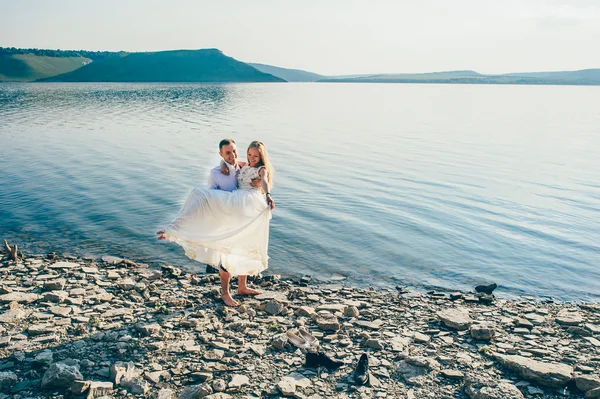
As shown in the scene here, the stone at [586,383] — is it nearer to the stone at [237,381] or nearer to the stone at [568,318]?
the stone at [568,318]

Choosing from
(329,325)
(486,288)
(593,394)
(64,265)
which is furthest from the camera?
(64,265)

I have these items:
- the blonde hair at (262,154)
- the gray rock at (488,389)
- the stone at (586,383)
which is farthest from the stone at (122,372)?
the stone at (586,383)

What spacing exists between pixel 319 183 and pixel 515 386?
62.0 ft

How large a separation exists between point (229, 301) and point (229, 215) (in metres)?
2.02

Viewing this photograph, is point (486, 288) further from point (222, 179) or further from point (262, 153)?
point (222, 179)

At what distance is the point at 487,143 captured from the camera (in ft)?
146

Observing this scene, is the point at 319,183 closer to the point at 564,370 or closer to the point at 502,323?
the point at 502,323

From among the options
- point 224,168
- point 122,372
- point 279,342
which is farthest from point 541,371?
point 224,168

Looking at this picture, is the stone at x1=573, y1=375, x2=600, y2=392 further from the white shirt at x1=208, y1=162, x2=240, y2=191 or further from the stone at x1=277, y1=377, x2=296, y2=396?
the white shirt at x1=208, y1=162, x2=240, y2=191

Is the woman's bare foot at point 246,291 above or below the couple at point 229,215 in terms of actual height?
below

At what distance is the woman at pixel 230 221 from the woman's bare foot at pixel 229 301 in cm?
66

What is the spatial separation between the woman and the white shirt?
0.48 feet

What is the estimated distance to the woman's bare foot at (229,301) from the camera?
35.2 feet

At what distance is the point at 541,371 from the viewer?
7.91m
